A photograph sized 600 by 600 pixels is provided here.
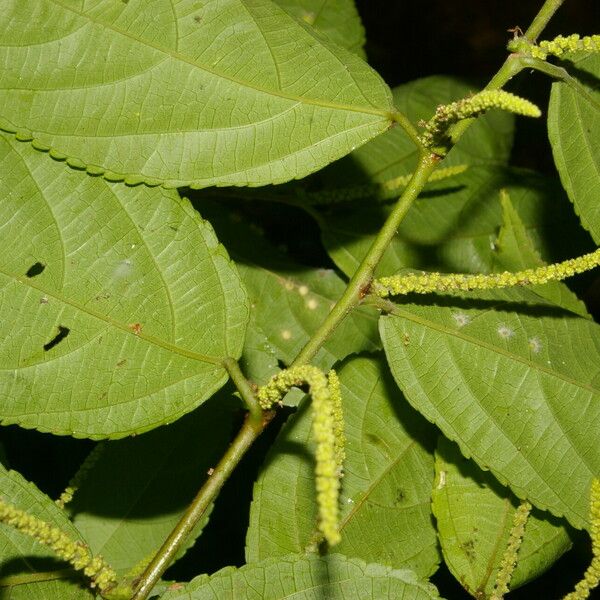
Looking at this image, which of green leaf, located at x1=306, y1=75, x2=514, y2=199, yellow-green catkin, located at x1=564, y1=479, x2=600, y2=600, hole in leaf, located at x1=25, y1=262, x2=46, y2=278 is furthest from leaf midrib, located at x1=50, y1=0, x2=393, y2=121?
yellow-green catkin, located at x1=564, y1=479, x2=600, y2=600

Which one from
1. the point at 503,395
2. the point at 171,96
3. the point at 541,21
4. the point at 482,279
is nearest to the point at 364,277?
the point at 482,279

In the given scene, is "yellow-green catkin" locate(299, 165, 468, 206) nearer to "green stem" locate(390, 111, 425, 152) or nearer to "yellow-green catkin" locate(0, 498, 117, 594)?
"green stem" locate(390, 111, 425, 152)

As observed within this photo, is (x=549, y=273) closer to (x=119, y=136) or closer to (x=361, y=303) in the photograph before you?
(x=361, y=303)

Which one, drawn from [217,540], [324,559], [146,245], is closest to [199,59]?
[146,245]

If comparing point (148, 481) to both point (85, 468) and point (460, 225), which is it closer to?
point (85, 468)

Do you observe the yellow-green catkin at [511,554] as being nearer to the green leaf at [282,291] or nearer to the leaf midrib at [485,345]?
the leaf midrib at [485,345]
